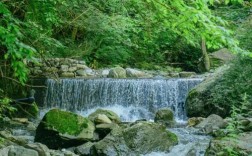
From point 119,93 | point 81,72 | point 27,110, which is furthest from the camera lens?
point 81,72

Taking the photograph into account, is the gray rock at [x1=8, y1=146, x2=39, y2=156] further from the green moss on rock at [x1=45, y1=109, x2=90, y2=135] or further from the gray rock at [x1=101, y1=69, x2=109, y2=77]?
the gray rock at [x1=101, y1=69, x2=109, y2=77]

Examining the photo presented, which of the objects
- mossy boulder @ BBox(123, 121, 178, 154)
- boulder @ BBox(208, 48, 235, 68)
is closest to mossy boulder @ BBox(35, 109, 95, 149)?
mossy boulder @ BBox(123, 121, 178, 154)

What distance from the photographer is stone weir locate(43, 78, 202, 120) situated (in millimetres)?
11203

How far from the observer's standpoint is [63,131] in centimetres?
696

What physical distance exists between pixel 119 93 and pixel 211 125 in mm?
3980

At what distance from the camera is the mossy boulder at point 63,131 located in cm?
690

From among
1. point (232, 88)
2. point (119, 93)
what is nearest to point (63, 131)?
point (232, 88)

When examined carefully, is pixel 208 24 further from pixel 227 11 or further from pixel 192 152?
pixel 227 11

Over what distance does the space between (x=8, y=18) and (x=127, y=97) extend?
865cm

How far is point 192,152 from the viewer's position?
6.44 meters

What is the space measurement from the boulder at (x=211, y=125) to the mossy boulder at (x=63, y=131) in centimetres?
232

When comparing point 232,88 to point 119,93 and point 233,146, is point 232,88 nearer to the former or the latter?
point 119,93

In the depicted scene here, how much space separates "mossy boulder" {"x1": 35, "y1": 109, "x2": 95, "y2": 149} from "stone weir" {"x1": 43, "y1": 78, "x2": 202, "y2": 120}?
407 centimetres

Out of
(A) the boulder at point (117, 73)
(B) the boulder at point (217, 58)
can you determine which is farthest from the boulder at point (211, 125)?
(B) the boulder at point (217, 58)
